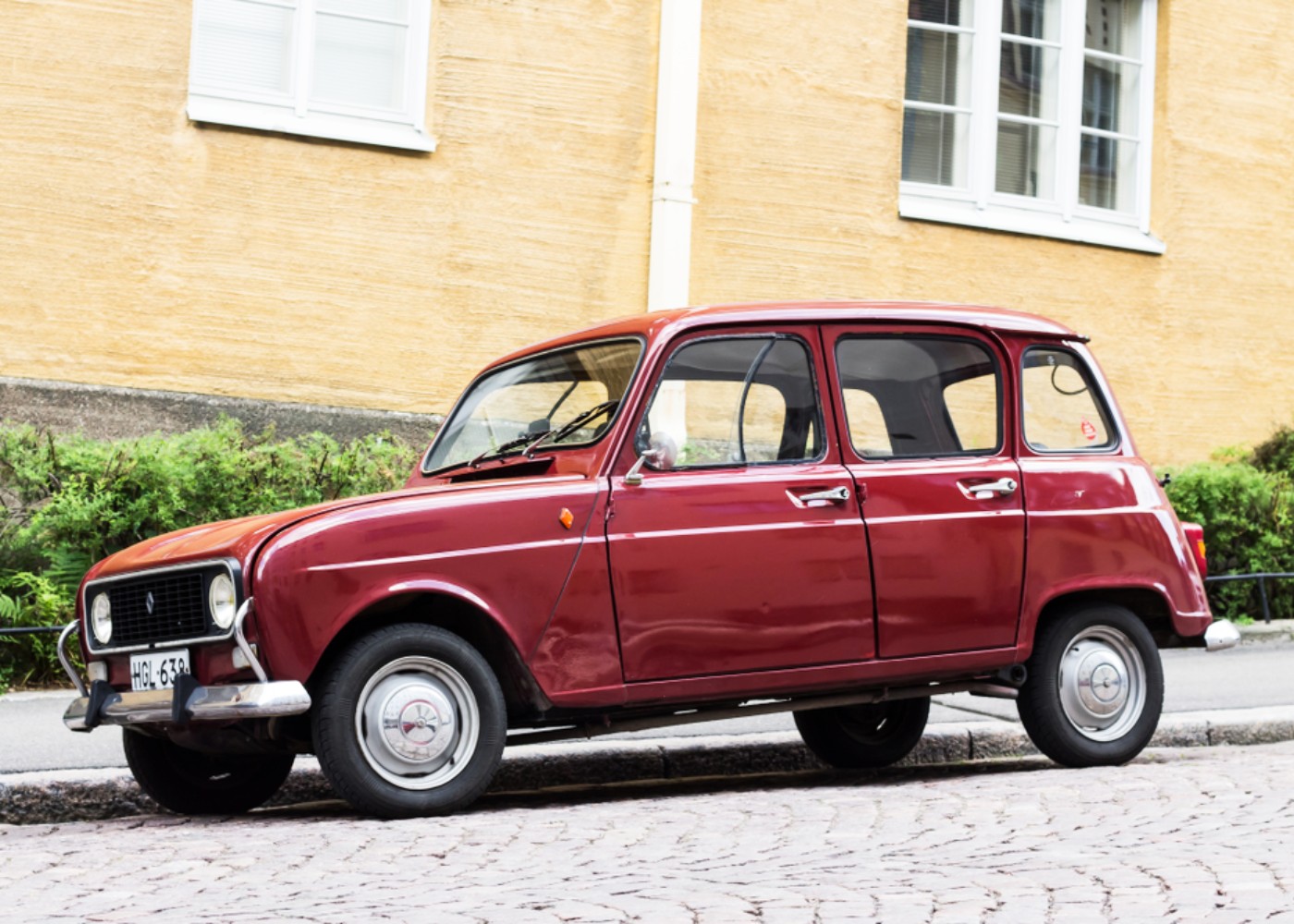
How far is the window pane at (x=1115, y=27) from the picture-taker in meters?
15.7

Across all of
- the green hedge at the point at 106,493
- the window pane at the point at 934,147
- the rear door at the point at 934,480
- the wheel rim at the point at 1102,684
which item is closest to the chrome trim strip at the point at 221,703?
the rear door at the point at 934,480

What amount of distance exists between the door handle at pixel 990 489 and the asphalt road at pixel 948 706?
6.11 feet

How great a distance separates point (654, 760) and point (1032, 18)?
9.93 m

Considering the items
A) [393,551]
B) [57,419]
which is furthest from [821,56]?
[393,551]

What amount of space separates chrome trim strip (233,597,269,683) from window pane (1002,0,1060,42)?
11.3 meters

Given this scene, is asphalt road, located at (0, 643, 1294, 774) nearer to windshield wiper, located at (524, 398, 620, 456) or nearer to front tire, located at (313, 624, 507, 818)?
front tire, located at (313, 624, 507, 818)

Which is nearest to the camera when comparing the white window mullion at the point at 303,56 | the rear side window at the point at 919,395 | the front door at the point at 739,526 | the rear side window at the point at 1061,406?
the front door at the point at 739,526

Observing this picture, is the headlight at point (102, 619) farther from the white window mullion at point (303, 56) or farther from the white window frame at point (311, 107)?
the white window mullion at point (303, 56)

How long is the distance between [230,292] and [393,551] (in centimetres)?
660

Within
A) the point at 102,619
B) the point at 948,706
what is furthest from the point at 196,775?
the point at 948,706

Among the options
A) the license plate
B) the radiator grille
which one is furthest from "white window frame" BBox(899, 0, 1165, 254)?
the license plate

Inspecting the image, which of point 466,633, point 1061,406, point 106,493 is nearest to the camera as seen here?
point 466,633

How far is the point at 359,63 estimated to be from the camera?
1273 centimetres

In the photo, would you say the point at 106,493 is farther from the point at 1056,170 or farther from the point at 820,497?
the point at 1056,170
